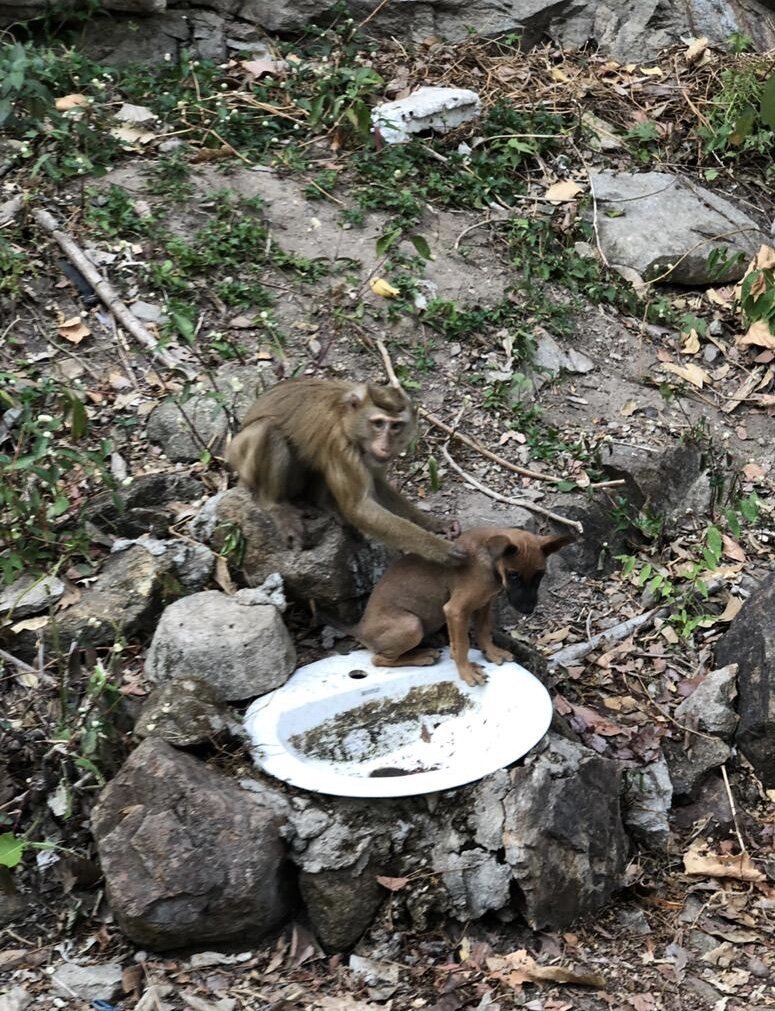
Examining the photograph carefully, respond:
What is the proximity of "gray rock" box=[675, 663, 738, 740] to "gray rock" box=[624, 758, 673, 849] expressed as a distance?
519mm

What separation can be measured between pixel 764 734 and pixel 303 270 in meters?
4.81

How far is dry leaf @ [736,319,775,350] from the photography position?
31.6 ft

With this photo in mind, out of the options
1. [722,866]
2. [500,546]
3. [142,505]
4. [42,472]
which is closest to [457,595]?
[500,546]

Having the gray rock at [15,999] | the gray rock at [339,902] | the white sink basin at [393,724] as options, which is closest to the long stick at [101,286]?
the white sink basin at [393,724]

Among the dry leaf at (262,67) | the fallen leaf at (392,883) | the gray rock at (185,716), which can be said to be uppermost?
the dry leaf at (262,67)

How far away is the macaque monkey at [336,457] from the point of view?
6352 millimetres

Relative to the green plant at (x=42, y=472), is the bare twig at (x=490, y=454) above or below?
below

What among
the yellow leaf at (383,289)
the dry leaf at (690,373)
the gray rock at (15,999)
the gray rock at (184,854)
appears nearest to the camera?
the gray rock at (15,999)

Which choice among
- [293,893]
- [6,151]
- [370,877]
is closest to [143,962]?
[293,893]

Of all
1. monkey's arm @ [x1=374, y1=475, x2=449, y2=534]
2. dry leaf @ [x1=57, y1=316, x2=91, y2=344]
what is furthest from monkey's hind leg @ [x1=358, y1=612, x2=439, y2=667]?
dry leaf @ [x1=57, y1=316, x2=91, y2=344]

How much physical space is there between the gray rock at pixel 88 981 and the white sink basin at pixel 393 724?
1.14 meters

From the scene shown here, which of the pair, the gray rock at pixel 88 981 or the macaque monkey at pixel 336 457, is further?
the macaque monkey at pixel 336 457

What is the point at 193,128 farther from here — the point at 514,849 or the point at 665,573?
the point at 514,849

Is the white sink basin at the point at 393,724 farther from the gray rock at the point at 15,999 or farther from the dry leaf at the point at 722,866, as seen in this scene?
the gray rock at the point at 15,999
